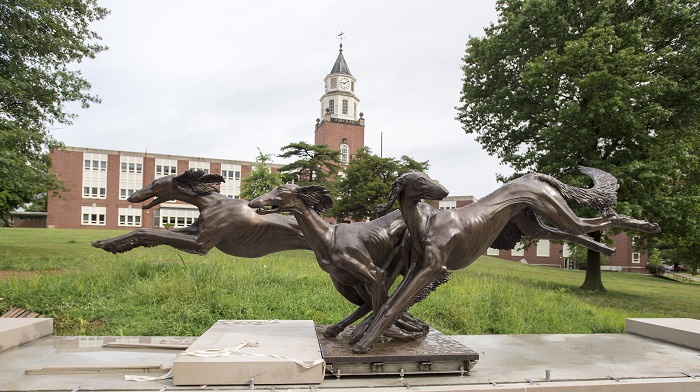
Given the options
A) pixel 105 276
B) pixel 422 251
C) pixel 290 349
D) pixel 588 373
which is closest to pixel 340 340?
pixel 290 349

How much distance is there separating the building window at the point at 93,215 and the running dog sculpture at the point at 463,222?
146 feet

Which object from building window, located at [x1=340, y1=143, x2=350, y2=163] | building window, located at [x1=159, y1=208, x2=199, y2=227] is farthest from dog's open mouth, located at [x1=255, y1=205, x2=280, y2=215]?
building window, located at [x1=340, y1=143, x2=350, y2=163]

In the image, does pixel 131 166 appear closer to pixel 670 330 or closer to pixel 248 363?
pixel 248 363

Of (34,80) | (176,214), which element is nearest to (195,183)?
(34,80)

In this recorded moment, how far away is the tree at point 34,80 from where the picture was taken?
39.8ft

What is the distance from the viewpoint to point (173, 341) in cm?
534

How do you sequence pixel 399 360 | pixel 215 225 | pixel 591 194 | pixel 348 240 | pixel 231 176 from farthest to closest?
pixel 231 176 → pixel 591 194 → pixel 215 225 → pixel 348 240 → pixel 399 360

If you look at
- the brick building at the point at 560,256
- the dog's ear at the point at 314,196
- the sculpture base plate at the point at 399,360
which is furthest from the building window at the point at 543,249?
the dog's ear at the point at 314,196

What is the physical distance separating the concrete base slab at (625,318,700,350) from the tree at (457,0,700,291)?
6.38 m

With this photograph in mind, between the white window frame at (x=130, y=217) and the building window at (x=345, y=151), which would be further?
the building window at (x=345, y=151)

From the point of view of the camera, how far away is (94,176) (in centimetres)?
4203

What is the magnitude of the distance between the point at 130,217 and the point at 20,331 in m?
41.6

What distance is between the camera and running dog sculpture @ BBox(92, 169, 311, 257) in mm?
4551

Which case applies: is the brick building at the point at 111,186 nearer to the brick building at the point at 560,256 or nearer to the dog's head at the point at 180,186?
the brick building at the point at 560,256
